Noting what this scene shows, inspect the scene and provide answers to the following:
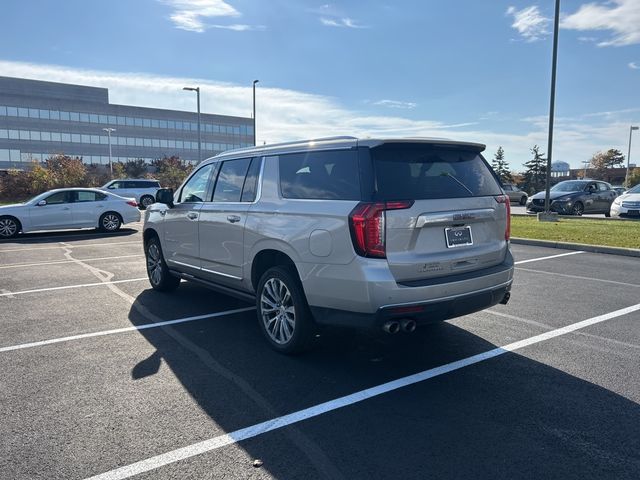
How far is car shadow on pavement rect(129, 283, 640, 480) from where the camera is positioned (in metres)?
2.79

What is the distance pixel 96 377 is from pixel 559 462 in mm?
3524

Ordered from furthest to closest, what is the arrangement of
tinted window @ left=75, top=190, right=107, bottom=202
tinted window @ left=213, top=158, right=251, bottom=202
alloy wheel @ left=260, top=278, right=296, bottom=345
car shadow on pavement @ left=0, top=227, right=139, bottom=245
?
1. tinted window @ left=75, top=190, right=107, bottom=202
2. car shadow on pavement @ left=0, top=227, right=139, bottom=245
3. tinted window @ left=213, top=158, right=251, bottom=202
4. alloy wheel @ left=260, top=278, right=296, bottom=345

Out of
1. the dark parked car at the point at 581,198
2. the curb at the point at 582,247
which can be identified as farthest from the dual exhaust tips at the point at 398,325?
the dark parked car at the point at 581,198

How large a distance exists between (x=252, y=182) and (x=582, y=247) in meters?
9.02

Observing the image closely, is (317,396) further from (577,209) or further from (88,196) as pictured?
(577,209)

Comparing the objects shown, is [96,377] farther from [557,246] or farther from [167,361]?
[557,246]

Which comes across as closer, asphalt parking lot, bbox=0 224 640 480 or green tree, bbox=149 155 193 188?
asphalt parking lot, bbox=0 224 640 480

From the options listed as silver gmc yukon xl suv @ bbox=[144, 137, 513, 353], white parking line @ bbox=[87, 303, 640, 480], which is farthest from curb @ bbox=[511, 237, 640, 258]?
silver gmc yukon xl suv @ bbox=[144, 137, 513, 353]

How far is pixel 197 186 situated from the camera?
20.2ft

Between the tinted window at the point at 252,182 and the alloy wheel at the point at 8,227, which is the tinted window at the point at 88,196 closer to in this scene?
the alloy wheel at the point at 8,227

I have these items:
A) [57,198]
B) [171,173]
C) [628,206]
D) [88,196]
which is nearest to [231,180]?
[57,198]

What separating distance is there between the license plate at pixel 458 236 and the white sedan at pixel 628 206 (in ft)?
53.3

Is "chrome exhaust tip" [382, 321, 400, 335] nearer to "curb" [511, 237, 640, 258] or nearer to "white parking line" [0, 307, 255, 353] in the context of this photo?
"white parking line" [0, 307, 255, 353]

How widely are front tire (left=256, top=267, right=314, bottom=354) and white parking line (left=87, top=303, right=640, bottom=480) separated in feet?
2.73
